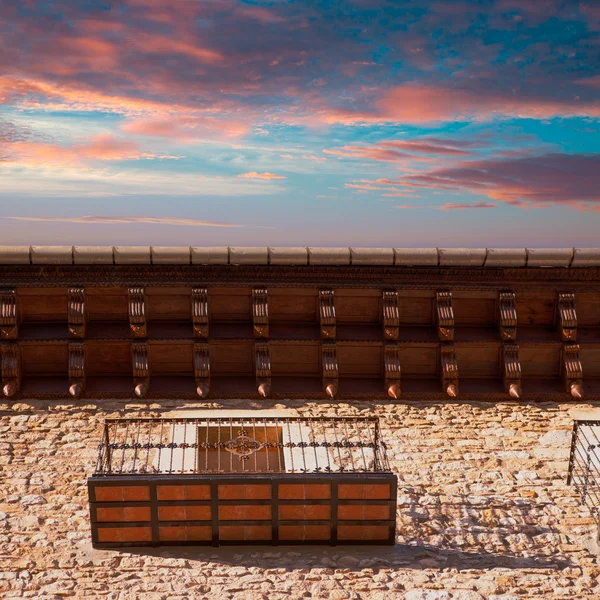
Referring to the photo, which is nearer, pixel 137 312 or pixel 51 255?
pixel 51 255

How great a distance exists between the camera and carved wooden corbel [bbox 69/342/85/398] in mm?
12383

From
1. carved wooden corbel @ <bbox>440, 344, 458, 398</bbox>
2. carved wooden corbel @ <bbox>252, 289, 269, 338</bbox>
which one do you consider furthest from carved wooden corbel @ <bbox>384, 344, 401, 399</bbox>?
carved wooden corbel @ <bbox>252, 289, 269, 338</bbox>

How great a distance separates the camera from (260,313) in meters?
12.6

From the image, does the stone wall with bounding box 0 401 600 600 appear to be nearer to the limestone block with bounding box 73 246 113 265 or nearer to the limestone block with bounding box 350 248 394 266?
the limestone block with bounding box 73 246 113 265

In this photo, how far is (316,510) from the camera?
8.30 m

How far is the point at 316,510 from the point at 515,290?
688 cm

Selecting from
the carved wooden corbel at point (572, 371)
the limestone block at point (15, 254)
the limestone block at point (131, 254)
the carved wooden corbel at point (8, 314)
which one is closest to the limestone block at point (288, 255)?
the limestone block at point (131, 254)

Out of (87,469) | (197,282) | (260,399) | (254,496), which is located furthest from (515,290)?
(87,469)

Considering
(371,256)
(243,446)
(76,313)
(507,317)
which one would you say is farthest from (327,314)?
(76,313)

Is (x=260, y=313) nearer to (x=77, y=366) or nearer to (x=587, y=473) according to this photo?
(x=77, y=366)

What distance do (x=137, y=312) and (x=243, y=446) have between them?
14.7 ft

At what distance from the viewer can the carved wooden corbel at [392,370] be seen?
12523mm

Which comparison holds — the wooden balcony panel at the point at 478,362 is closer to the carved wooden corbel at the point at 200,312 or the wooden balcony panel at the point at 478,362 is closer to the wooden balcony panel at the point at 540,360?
the wooden balcony panel at the point at 540,360

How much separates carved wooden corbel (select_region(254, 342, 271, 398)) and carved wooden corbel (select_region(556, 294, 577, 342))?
5.88m
